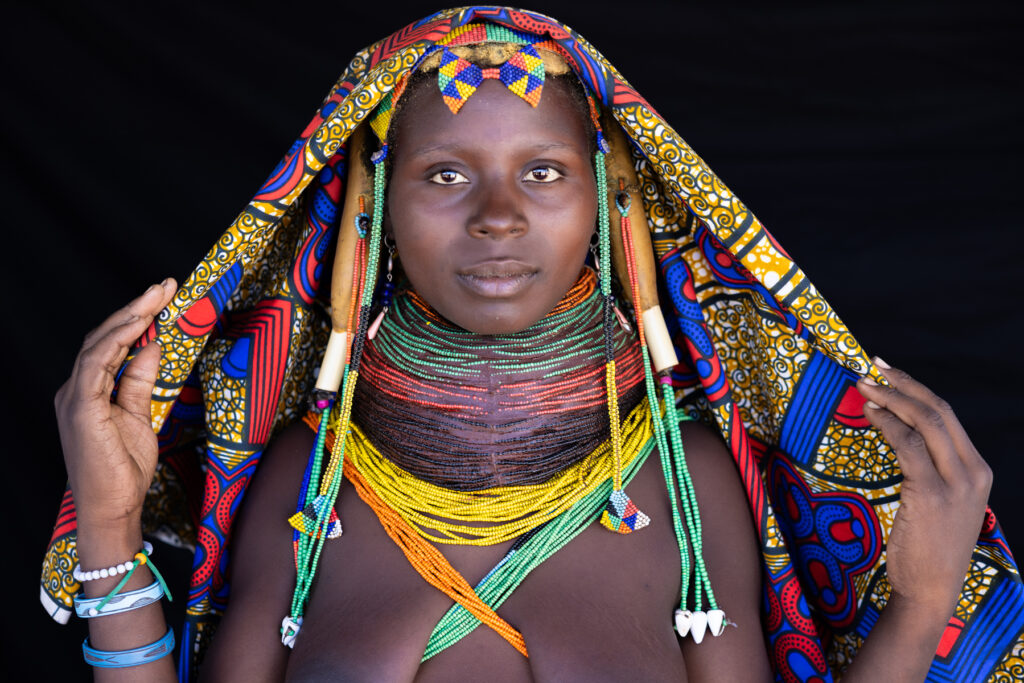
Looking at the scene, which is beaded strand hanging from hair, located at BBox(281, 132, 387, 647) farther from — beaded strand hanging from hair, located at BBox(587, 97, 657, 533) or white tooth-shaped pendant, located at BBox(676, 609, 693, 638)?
white tooth-shaped pendant, located at BBox(676, 609, 693, 638)

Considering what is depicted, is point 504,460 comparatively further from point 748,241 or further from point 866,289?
point 866,289

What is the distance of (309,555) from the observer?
1.87m

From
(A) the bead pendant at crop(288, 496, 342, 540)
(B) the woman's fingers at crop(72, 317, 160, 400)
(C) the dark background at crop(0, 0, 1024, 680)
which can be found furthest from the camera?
(C) the dark background at crop(0, 0, 1024, 680)

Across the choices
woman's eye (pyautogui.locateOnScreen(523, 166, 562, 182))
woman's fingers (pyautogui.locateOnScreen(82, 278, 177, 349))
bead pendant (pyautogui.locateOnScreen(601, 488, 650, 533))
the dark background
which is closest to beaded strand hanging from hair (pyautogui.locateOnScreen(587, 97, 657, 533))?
bead pendant (pyautogui.locateOnScreen(601, 488, 650, 533))

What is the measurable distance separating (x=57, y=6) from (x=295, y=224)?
1.47 metres

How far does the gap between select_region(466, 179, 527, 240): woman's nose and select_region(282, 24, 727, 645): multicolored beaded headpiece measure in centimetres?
16

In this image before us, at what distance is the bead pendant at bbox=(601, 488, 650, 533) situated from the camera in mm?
1819

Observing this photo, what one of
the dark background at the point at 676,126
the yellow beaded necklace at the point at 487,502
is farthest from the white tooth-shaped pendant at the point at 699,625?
the dark background at the point at 676,126

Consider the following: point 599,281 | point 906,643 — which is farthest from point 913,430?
point 599,281

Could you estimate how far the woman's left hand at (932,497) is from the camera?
1640 mm

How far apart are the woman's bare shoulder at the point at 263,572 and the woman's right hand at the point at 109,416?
0.24 meters

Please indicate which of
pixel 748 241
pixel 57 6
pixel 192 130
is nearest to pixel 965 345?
pixel 748 241

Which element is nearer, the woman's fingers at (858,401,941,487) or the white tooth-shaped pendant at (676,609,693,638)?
the woman's fingers at (858,401,941,487)

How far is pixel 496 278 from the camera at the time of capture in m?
1.71
